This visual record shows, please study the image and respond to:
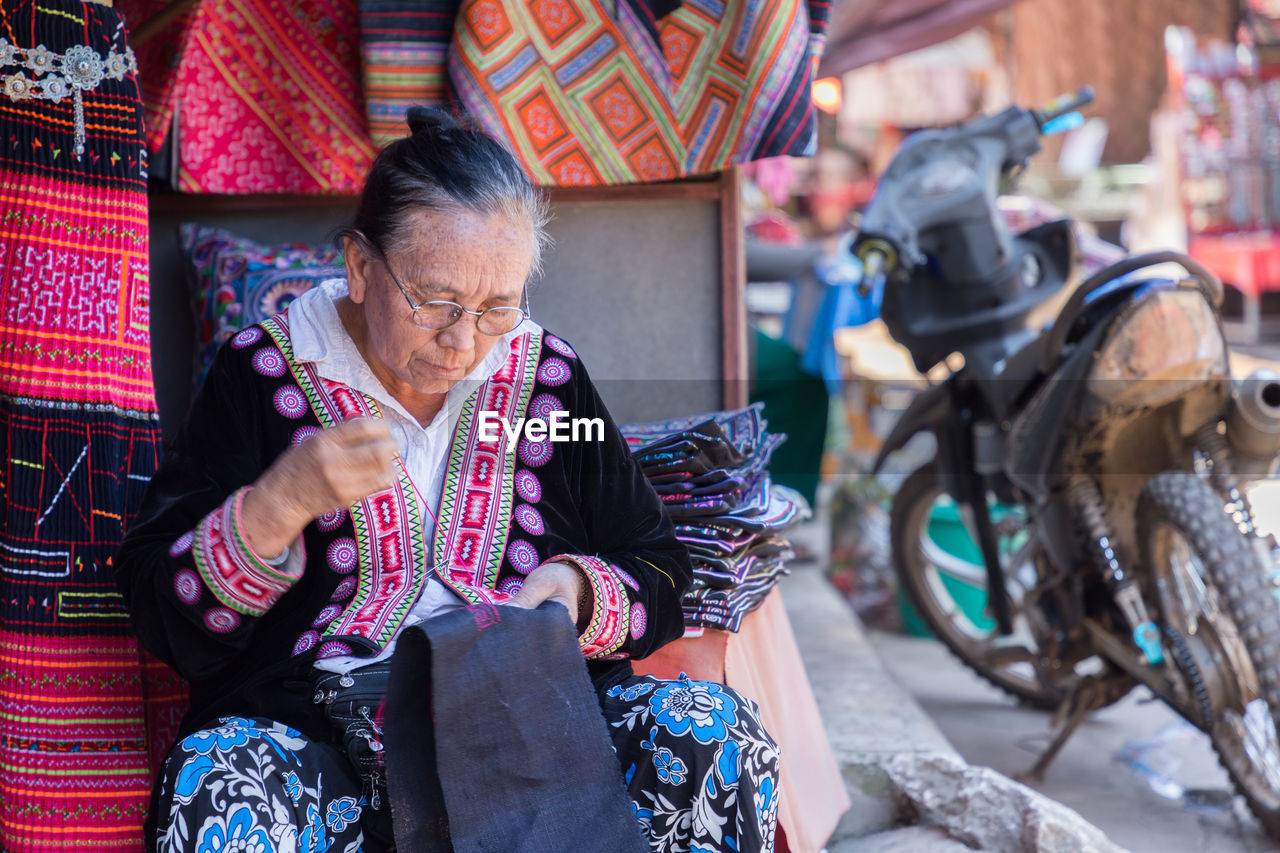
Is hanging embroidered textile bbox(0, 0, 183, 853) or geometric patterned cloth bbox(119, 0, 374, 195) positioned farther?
geometric patterned cloth bbox(119, 0, 374, 195)

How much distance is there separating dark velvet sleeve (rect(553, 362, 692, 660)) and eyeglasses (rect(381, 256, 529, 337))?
0.76ft

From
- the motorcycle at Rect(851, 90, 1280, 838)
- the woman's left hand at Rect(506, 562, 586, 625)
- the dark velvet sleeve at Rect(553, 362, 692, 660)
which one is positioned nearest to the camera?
the woman's left hand at Rect(506, 562, 586, 625)

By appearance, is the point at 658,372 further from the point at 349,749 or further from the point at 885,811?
the point at 349,749

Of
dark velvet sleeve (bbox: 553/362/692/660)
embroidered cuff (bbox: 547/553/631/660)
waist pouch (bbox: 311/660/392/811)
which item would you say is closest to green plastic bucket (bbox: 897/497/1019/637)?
dark velvet sleeve (bbox: 553/362/692/660)

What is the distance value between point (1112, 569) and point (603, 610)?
1638 mm

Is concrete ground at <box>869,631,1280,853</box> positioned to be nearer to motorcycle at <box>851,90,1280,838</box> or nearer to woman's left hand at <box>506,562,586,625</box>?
motorcycle at <box>851,90,1280,838</box>

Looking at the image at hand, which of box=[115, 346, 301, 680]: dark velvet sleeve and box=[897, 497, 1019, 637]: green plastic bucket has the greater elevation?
box=[115, 346, 301, 680]: dark velvet sleeve

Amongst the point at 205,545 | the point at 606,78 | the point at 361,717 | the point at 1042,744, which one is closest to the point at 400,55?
the point at 606,78

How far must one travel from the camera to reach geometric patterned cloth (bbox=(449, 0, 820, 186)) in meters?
2.52

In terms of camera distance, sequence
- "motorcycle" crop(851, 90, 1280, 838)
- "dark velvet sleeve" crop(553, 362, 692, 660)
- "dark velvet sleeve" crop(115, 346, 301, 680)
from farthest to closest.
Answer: "motorcycle" crop(851, 90, 1280, 838) < "dark velvet sleeve" crop(553, 362, 692, 660) < "dark velvet sleeve" crop(115, 346, 301, 680)

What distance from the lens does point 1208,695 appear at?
8.21 ft

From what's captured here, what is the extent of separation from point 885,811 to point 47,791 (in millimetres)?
1641

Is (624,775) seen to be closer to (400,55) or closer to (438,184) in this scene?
(438,184)

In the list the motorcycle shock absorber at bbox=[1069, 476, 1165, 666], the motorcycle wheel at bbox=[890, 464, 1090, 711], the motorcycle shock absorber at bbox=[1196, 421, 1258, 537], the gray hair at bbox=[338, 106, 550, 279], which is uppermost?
the gray hair at bbox=[338, 106, 550, 279]
